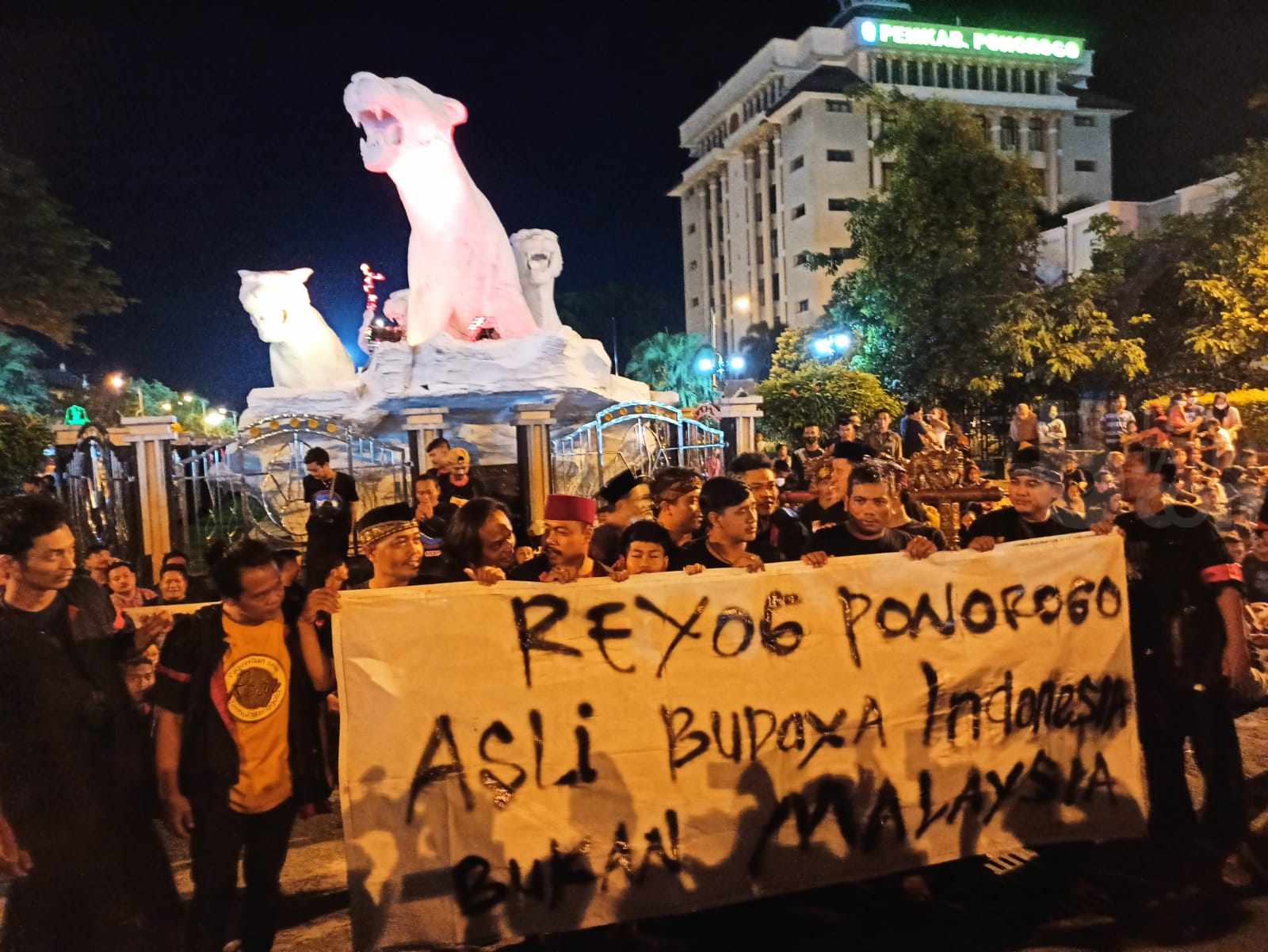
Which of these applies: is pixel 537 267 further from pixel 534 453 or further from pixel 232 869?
pixel 232 869

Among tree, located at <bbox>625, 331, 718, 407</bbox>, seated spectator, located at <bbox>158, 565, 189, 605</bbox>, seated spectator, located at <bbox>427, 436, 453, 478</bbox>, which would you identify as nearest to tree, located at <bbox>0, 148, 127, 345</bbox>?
seated spectator, located at <bbox>427, 436, 453, 478</bbox>

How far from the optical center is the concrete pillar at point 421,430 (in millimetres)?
11422

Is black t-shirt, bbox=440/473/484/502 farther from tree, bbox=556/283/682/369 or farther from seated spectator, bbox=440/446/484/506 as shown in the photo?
tree, bbox=556/283/682/369

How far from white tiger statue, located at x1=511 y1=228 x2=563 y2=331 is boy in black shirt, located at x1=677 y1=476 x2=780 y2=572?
1249 cm

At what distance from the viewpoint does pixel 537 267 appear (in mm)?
16203

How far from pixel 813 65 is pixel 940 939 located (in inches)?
2050

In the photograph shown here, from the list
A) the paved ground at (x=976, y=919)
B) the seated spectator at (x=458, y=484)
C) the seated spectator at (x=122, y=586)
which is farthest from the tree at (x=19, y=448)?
the paved ground at (x=976, y=919)

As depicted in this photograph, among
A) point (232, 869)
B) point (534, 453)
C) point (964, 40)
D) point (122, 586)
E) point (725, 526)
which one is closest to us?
point (232, 869)

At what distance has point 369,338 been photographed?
15.6 m

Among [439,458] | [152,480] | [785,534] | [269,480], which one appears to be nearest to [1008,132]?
[269,480]

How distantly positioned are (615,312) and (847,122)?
18245 millimetres

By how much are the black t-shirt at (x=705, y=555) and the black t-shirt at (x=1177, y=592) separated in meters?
1.38

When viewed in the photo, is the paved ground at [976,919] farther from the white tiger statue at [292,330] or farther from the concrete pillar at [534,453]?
the white tiger statue at [292,330]

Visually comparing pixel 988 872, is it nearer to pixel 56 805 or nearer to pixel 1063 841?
pixel 1063 841
